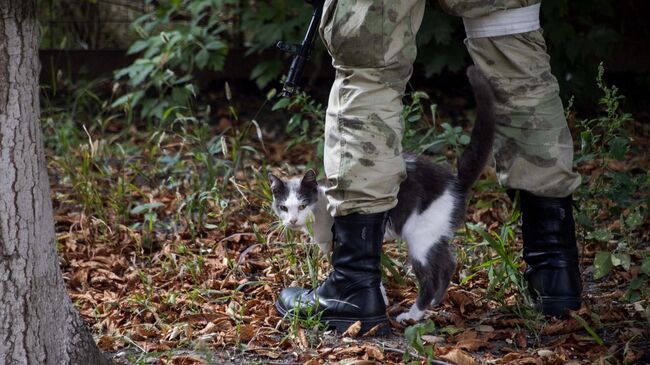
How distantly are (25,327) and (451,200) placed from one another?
1448 mm

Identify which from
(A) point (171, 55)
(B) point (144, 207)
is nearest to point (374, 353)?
(B) point (144, 207)

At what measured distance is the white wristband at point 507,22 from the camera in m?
2.71

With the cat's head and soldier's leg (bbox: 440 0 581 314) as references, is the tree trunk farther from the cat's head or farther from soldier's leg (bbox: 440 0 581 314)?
soldier's leg (bbox: 440 0 581 314)

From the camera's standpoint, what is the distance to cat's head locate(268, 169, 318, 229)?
124 inches

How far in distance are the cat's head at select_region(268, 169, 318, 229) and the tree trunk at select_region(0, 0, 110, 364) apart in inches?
41.3

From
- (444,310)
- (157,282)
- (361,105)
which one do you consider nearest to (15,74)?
(361,105)

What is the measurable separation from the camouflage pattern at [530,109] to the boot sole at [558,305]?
0.35m

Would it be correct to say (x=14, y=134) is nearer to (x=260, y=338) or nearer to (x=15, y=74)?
(x=15, y=74)

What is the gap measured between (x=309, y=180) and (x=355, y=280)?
0.60 m

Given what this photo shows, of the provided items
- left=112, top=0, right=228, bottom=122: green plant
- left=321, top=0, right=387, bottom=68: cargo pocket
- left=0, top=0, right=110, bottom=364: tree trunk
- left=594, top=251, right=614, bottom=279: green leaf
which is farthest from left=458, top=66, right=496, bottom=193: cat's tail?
left=112, top=0, right=228, bottom=122: green plant

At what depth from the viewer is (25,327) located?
7.37 ft

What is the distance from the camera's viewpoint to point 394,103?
2.60m

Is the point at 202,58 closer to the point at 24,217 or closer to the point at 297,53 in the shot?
the point at 297,53

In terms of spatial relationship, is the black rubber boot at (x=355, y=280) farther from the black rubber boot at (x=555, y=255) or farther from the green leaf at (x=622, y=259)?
the green leaf at (x=622, y=259)
